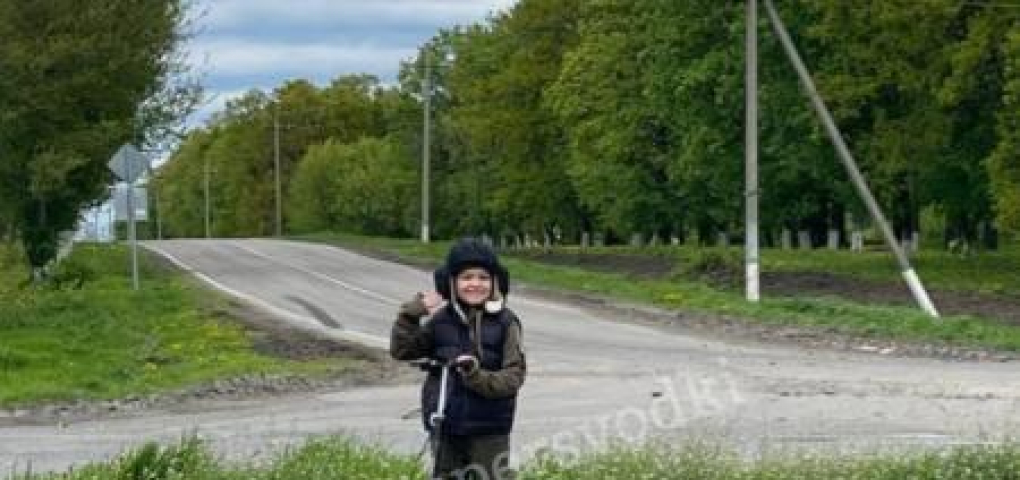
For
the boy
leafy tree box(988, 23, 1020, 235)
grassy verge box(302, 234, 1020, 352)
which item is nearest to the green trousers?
the boy

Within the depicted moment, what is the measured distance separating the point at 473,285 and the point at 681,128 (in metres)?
41.0

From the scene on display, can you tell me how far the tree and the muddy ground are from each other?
12.8 metres

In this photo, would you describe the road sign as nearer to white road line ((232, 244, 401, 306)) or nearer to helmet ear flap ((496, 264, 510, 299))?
white road line ((232, 244, 401, 306))

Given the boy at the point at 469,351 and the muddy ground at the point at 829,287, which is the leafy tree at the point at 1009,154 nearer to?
the muddy ground at the point at 829,287

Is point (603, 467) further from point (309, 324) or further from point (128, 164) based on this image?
point (128, 164)

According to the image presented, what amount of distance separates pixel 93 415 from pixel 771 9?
1664cm

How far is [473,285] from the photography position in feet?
22.9

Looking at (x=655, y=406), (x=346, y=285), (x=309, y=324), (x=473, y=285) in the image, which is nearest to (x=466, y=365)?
(x=473, y=285)

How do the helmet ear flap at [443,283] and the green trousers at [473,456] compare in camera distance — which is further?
the green trousers at [473,456]

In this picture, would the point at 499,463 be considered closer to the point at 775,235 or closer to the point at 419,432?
the point at 419,432

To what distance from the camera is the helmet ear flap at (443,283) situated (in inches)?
277

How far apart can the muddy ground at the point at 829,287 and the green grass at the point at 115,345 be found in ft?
37.4

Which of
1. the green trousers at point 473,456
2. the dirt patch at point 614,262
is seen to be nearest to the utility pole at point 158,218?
the dirt patch at point 614,262

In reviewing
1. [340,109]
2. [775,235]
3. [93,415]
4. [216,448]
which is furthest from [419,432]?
[340,109]
